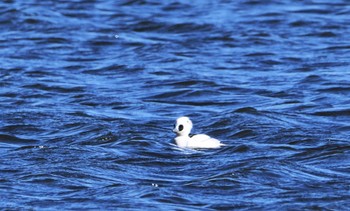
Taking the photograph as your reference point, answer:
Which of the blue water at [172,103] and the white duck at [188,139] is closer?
the blue water at [172,103]

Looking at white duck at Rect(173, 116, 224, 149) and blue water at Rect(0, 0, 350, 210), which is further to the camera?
white duck at Rect(173, 116, 224, 149)

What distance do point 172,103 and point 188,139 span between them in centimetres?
364

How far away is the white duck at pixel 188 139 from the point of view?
15211mm

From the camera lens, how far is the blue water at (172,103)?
43.4 feet

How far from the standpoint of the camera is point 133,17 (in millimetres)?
27375

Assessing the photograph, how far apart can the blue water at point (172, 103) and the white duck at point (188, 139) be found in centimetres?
15

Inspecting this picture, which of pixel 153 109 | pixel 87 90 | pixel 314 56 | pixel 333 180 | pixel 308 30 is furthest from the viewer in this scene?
pixel 308 30

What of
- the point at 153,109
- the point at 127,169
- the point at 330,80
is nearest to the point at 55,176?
the point at 127,169

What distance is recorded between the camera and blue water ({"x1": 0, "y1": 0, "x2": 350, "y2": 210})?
13.2 m

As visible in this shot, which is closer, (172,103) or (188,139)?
(188,139)

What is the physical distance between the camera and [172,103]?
62.1 ft

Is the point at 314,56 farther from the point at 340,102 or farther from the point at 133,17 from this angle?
the point at 133,17

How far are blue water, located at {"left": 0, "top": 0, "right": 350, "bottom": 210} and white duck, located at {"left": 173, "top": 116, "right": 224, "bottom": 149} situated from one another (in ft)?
0.50

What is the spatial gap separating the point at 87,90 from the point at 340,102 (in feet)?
13.3
